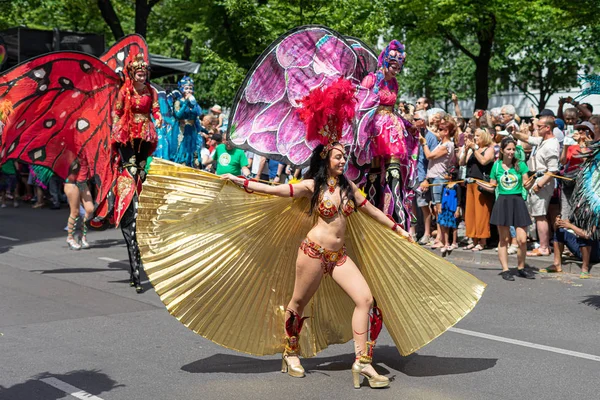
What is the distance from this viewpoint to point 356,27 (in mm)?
20266

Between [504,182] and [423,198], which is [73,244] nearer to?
[423,198]

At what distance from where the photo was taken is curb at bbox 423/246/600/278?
10.3 metres

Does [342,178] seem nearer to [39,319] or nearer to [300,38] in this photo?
[300,38]

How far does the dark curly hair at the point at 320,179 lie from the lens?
5.62m

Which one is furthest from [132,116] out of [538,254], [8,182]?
[8,182]

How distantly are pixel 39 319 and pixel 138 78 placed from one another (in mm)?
2720

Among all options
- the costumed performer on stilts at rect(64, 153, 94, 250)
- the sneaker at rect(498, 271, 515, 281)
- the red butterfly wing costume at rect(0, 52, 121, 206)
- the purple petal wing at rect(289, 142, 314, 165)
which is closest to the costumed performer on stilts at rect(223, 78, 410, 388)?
the purple petal wing at rect(289, 142, 314, 165)

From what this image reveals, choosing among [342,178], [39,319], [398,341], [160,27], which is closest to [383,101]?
[342,178]

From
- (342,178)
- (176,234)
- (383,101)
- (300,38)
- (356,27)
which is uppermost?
(356,27)

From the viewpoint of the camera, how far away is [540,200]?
429 inches

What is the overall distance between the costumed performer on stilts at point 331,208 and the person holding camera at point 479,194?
6081 millimetres

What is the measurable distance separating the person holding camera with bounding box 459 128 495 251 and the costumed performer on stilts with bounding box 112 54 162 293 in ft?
15.5

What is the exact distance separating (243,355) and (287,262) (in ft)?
2.98

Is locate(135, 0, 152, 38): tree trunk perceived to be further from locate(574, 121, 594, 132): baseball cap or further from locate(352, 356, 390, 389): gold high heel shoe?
locate(352, 356, 390, 389): gold high heel shoe
